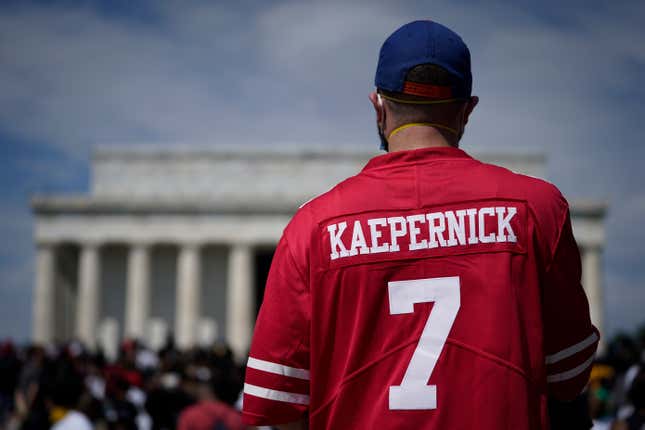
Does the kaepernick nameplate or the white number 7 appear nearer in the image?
the white number 7

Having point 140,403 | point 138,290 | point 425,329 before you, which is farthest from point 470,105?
point 138,290

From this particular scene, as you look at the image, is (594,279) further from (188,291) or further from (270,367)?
(270,367)

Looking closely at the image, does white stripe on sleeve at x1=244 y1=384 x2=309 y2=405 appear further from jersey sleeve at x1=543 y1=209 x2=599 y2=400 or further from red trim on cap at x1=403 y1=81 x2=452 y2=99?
red trim on cap at x1=403 y1=81 x2=452 y2=99

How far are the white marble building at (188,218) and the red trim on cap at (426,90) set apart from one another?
60478 mm

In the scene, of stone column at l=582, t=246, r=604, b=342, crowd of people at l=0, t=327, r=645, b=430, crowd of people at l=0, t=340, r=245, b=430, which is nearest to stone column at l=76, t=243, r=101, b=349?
stone column at l=582, t=246, r=604, b=342

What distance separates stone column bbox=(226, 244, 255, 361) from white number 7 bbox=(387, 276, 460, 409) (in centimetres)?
6180

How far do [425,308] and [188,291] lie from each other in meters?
63.0

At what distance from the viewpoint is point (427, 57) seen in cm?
361

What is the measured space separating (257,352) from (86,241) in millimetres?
64474

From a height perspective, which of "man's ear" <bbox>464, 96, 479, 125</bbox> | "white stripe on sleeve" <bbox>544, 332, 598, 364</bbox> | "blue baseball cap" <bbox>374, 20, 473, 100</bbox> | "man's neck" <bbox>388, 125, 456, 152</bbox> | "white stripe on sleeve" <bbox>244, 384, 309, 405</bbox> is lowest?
"white stripe on sleeve" <bbox>244, 384, 309, 405</bbox>

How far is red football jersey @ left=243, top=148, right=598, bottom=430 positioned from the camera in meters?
3.33

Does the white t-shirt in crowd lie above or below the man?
below

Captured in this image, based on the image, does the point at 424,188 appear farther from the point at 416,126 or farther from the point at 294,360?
the point at 294,360

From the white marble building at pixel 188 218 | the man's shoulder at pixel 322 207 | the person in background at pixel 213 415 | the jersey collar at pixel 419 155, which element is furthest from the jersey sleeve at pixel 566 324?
the white marble building at pixel 188 218
